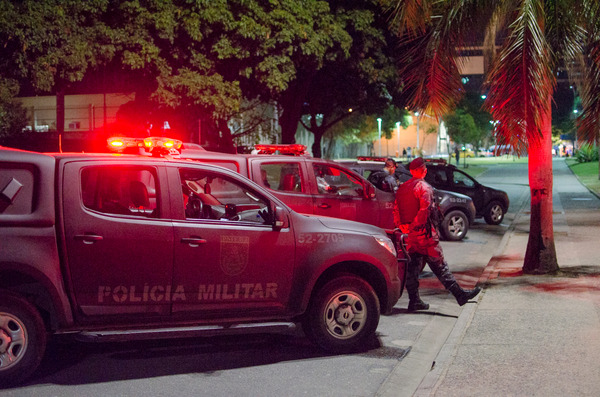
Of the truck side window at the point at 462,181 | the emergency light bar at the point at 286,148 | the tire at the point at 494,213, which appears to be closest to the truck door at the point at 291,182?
the emergency light bar at the point at 286,148

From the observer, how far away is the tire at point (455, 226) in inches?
647

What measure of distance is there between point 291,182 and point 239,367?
13.9 feet

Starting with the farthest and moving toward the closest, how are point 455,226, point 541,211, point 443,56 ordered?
point 455,226 → point 541,211 → point 443,56

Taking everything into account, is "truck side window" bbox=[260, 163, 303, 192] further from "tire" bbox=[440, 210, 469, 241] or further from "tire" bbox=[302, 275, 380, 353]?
"tire" bbox=[440, 210, 469, 241]

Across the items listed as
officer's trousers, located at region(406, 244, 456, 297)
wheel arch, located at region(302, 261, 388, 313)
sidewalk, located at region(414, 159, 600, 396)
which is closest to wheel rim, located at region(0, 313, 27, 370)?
wheel arch, located at region(302, 261, 388, 313)

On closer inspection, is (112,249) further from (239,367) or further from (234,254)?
(239,367)

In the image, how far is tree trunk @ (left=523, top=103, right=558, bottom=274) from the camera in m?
11.3

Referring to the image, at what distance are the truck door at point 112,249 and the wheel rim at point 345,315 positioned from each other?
1552 millimetres

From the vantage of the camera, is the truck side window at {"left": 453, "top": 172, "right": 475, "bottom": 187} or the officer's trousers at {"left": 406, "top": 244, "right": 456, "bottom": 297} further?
the truck side window at {"left": 453, "top": 172, "right": 475, "bottom": 187}

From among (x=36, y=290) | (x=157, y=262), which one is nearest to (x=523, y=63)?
(x=157, y=262)

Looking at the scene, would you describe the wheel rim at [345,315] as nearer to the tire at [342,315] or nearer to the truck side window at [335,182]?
A: the tire at [342,315]

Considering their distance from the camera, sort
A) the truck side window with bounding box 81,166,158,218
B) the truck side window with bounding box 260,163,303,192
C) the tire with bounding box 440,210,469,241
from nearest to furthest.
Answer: the truck side window with bounding box 81,166,158,218, the truck side window with bounding box 260,163,303,192, the tire with bounding box 440,210,469,241

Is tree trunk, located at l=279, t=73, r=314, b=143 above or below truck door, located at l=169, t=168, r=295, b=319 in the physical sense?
above

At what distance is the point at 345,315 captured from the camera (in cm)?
716
